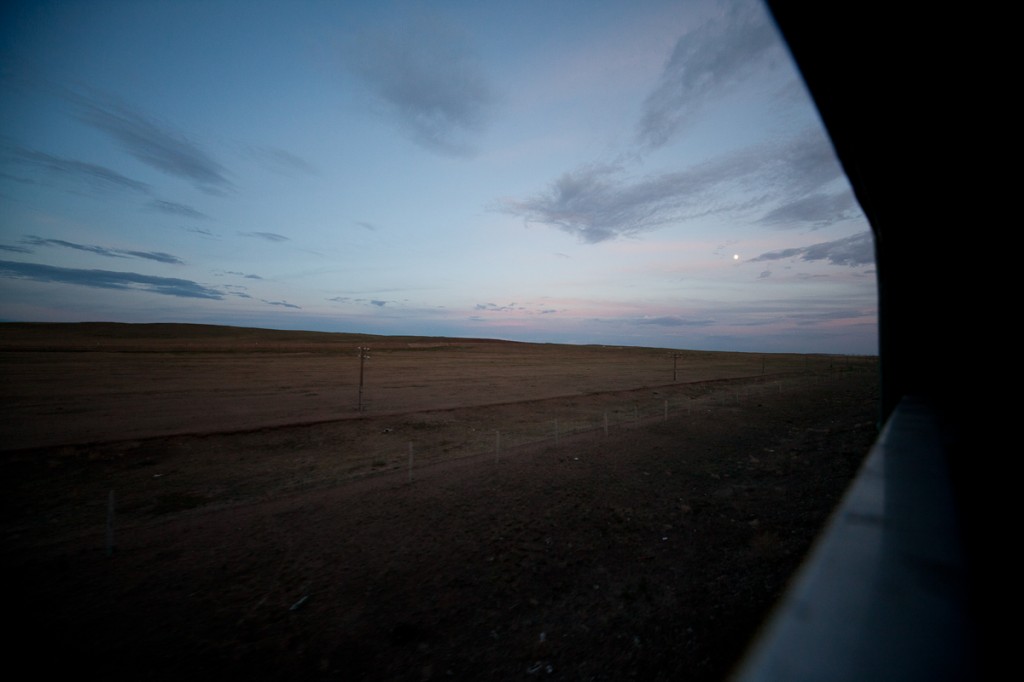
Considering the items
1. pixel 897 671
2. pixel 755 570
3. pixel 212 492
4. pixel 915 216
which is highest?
pixel 915 216

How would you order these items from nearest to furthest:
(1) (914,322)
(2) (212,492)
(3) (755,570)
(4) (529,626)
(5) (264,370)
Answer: (1) (914,322), (4) (529,626), (3) (755,570), (2) (212,492), (5) (264,370)

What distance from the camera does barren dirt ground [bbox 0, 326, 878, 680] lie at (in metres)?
5.49

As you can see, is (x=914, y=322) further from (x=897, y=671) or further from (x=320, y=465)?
(x=320, y=465)

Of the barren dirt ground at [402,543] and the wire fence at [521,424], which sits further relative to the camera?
the wire fence at [521,424]

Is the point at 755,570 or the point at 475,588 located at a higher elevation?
the point at 755,570

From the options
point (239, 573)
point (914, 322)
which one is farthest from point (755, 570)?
point (239, 573)

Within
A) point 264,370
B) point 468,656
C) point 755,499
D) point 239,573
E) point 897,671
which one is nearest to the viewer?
point 897,671

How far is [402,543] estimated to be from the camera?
8281 mm

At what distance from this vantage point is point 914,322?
4.55 metres

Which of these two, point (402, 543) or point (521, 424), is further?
point (521, 424)

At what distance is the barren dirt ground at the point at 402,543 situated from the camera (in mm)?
5492

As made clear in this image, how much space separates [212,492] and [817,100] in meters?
14.3

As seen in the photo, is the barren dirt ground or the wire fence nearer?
the barren dirt ground

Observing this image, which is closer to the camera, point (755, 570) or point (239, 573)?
point (755, 570)
